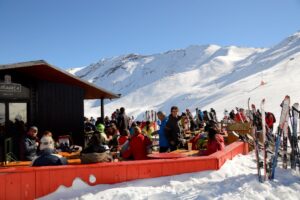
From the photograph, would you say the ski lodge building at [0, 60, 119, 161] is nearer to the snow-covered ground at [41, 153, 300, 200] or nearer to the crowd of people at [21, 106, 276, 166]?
the crowd of people at [21, 106, 276, 166]

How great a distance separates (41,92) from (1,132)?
175 centimetres

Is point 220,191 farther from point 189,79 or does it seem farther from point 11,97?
point 189,79

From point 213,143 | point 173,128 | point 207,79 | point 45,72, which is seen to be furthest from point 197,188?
point 207,79

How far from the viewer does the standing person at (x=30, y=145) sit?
9.45 m

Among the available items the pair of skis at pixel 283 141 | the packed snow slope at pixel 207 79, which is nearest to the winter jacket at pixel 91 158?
the pair of skis at pixel 283 141

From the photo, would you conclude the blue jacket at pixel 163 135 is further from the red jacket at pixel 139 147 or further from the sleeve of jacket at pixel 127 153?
Result: the sleeve of jacket at pixel 127 153

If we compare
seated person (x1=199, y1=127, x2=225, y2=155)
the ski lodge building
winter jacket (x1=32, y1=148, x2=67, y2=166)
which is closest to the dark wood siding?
the ski lodge building

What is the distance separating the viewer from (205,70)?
422 feet

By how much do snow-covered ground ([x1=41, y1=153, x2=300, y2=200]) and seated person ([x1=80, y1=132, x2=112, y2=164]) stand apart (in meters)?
0.48

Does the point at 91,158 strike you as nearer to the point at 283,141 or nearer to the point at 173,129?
the point at 173,129

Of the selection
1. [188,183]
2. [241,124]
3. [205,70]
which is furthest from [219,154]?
[205,70]

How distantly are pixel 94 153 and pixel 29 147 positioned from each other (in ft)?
9.46

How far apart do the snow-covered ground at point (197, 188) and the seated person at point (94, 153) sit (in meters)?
0.48

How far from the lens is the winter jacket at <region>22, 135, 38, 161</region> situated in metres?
9.45
